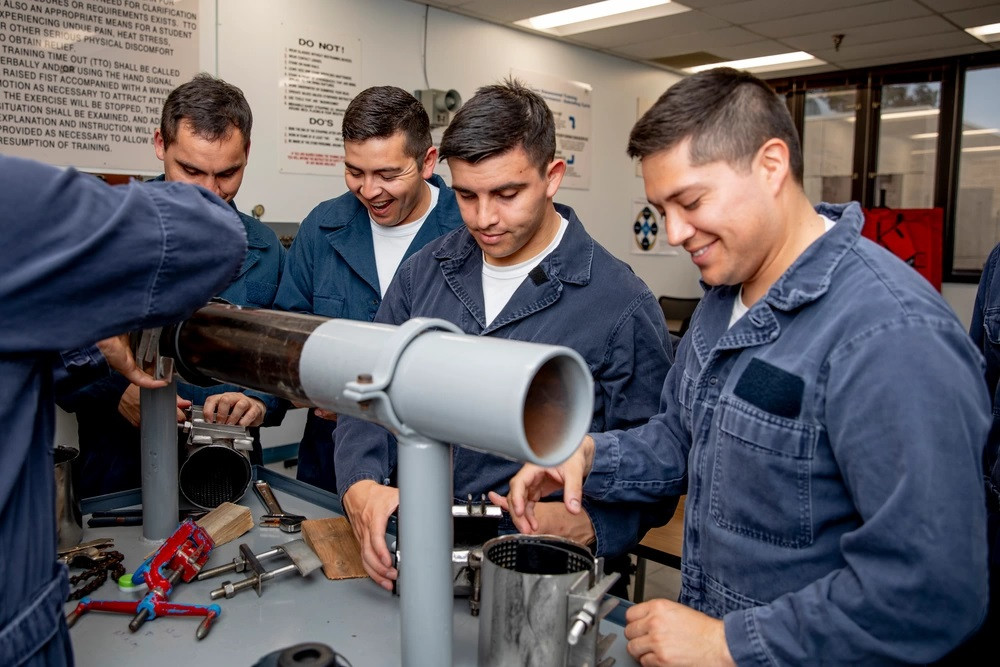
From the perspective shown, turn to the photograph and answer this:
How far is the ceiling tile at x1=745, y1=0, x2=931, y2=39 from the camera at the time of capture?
14.2 feet

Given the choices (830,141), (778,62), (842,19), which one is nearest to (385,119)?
(842,19)

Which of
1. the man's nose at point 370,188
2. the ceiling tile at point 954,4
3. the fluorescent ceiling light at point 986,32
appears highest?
the fluorescent ceiling light at point 986,32

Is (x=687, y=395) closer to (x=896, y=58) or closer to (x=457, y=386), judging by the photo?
(x=457, y=386)

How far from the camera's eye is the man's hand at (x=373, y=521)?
1.11 m

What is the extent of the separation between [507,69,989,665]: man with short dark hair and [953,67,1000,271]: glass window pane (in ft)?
17.6

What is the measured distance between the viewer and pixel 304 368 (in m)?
0.82

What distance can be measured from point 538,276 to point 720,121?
55 cm

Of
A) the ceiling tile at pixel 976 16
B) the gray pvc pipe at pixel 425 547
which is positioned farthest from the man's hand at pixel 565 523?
the ceiling tile at pixel 976 16

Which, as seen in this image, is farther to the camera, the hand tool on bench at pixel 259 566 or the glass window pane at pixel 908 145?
the glass window pane at pixel 908 145

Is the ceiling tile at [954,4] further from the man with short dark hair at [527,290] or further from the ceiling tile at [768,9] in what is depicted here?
the man with short dark hair at [527,290]

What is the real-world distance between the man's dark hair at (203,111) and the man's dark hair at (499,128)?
719 millimetres

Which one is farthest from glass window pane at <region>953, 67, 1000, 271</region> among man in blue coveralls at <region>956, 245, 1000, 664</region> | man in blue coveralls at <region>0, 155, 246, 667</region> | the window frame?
man in blue coveralls at <region>0, 155, 246, 667</region>

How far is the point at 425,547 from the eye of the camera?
0.81 m

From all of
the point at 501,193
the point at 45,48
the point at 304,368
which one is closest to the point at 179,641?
the point at 304,368
